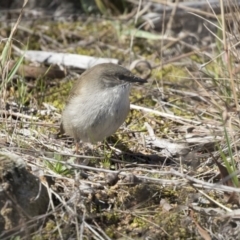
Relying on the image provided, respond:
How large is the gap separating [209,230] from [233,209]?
→ 0.29 m

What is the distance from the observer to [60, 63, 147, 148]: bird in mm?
Answer: 5102

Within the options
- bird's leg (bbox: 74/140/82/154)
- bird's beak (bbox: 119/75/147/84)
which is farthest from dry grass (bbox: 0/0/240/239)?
bird's beak (bbox: 119/75/147/84)

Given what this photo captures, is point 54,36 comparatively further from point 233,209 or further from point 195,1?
point 233,209

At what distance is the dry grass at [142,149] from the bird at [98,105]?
0.54 feet

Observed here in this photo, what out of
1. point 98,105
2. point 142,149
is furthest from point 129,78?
point 142,149

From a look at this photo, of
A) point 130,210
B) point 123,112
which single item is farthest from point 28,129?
point 130,210

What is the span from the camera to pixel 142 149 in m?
5.47

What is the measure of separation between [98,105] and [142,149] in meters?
0.61

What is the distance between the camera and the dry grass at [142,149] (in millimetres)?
4145

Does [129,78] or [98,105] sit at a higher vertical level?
[129,78]

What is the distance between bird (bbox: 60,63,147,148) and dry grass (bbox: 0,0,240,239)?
163mm

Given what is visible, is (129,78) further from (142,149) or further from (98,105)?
(142,149)

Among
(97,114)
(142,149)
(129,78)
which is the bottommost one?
(142,149)

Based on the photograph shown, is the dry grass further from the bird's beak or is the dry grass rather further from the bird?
the bird's beak
